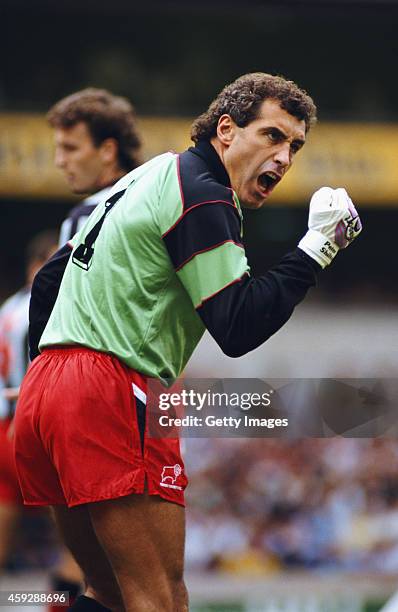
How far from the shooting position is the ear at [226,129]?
3190mm

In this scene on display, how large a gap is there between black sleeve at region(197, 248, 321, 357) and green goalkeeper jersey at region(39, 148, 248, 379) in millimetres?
36

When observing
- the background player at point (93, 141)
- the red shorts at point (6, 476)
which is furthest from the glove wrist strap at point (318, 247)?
the red shorts at point (6, 476)

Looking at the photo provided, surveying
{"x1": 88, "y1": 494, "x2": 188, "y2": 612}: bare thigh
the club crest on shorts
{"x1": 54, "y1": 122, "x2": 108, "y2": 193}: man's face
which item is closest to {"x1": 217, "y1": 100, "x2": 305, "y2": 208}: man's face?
the club crest on shorts

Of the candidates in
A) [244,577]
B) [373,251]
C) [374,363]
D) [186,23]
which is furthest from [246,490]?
[186,23]

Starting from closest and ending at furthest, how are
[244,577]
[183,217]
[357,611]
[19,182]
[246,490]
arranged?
1. [183,217]
2. [357,611]
3. [244,577]
4. [246,490]
5. [19,182]

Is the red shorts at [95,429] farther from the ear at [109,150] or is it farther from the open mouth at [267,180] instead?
the ear at [109,150]

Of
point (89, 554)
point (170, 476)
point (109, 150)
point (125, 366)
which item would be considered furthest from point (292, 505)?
point (125, 366)

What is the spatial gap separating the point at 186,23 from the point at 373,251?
416 cm

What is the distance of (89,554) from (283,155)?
133cm

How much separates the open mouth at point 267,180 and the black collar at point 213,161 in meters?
0.10

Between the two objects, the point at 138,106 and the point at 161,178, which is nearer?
the point at 161,178

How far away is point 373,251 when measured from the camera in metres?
15.7

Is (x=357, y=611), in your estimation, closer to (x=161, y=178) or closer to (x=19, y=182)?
(x=161, y=178)

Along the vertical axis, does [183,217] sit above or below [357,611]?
above
